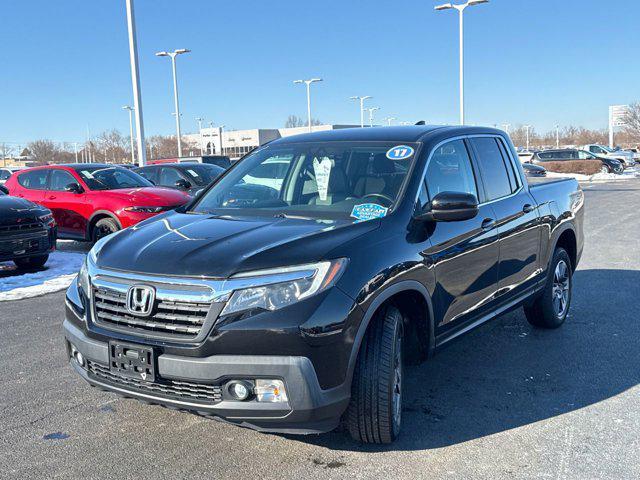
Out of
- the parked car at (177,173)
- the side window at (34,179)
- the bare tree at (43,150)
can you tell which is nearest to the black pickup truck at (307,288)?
the side window at (34,179)

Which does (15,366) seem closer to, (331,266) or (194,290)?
(194,290)

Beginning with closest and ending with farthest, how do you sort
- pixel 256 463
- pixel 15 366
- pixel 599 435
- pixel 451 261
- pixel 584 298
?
pixel 256 463 → pixel 599 435 → pixel 451 261 → pixel 15 366 → pixel 584 298

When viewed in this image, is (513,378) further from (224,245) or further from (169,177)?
(169,177)

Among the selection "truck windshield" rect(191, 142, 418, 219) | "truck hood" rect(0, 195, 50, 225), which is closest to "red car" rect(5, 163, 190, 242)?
"truck hood" rect(0, 195, 50, 225)

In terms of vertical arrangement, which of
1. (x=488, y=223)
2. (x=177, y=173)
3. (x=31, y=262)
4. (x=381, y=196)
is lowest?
(x=31, y=262)

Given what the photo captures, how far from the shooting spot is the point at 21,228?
8.53 meters

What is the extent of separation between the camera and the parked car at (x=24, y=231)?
27.4 ft

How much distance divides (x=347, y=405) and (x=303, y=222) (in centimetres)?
111

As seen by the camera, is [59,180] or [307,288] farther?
[59,180]

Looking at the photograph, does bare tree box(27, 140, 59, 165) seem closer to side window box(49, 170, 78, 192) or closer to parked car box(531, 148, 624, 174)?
parked car box(531, 148, 624, 174)

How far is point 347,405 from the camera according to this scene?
3.19 meters

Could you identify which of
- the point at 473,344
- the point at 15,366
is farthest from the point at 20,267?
the point at 473,344

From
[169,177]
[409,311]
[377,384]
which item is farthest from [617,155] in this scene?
[377,384]

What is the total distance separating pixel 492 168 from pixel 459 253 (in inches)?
47.4
